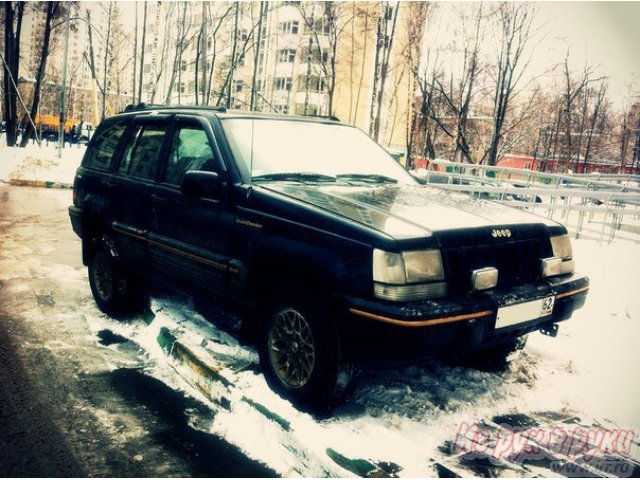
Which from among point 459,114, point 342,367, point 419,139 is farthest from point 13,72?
point 342,367

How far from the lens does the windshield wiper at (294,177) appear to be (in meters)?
3.42

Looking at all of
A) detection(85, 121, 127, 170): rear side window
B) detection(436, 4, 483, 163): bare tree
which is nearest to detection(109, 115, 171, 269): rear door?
→ detection(85, 121, 127, 170): rear side window

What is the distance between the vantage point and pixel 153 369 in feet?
12.5

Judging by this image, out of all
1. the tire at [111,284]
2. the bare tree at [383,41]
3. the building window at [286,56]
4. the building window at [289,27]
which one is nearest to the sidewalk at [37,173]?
the tire at [111,284]

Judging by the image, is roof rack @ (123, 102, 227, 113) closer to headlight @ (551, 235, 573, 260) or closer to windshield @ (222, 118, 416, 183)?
windshield @ (222, 118, 416, 183)

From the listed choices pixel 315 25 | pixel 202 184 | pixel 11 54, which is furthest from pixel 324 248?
pixel 315 25

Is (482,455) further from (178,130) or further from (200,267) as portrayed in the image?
(178,130)

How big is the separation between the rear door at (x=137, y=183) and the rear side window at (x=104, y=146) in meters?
0.25

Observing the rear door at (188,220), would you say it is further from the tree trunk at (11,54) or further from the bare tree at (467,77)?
the tree trunk at (11,54)

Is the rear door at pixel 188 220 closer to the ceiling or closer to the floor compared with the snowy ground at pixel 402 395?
closer to the ceiling

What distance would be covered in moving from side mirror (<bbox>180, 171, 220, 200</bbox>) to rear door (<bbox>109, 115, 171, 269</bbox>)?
0.92 metres

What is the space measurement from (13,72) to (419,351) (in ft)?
95.0

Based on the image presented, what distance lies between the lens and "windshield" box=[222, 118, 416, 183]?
3.50 metres

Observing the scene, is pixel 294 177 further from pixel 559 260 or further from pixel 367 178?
pixel 559 260
